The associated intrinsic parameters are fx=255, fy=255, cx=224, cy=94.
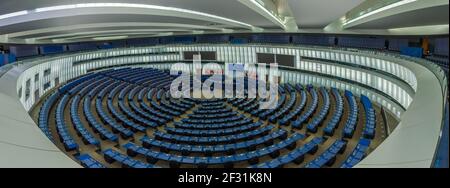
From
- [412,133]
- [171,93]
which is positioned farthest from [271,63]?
[412,133]

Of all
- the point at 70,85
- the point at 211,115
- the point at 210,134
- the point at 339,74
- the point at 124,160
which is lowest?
the point at 124,160

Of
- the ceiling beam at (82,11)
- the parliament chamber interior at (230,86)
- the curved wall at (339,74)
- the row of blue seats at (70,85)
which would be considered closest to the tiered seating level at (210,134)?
the parliament chamber interior at (230,86)

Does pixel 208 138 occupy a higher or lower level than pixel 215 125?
lower

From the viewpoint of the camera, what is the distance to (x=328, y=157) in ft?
39.2

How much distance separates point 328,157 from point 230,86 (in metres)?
18.8

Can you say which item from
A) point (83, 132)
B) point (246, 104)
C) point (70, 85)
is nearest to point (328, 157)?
point (246, 104)

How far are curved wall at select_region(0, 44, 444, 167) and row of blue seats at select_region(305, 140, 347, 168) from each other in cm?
389

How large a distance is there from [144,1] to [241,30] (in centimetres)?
2547

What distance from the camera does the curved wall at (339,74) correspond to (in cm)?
523

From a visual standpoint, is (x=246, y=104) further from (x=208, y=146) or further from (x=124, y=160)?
(x=124, y=160)

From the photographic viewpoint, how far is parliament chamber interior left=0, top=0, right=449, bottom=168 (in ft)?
26.8

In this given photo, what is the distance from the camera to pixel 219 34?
40031 millimetres

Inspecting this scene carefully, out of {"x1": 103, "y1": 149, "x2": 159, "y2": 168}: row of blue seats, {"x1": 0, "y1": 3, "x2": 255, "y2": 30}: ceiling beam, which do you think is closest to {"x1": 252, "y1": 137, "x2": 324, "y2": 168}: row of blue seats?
{"x1": 103, "y1": 149, "x2": 159, "y2": 168}: row of blue seats

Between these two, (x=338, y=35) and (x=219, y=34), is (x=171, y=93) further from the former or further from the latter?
(x=338, y=35)
